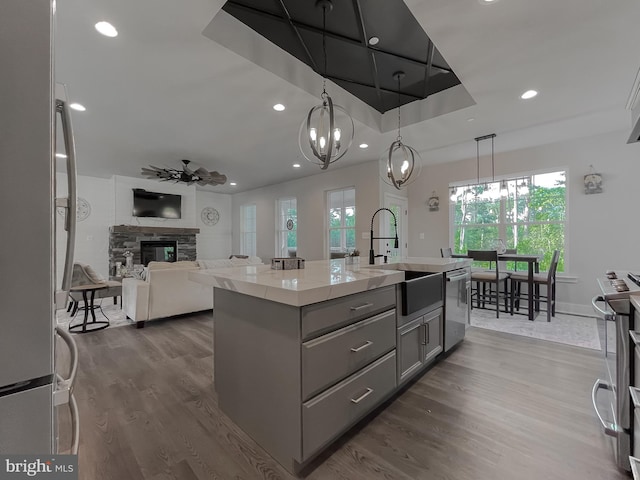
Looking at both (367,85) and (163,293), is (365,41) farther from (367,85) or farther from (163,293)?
(163,293)

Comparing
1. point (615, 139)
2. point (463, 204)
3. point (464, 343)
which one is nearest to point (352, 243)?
point (463, 204)

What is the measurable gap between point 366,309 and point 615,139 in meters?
5.10

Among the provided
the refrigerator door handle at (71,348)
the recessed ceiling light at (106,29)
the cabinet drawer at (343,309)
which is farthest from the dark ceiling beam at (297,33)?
the refrigerator door handle at (71,348)

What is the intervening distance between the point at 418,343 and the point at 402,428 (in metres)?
0.65

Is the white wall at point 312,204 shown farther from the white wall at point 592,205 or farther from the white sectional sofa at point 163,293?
the white sectional sofa at point 163,293

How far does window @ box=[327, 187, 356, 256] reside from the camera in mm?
6125

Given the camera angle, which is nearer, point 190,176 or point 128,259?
point 190,176

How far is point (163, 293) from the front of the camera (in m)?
3.84

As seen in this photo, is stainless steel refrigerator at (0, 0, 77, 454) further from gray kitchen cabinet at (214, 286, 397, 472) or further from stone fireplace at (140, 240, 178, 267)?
stone fireplace at (140, 240, 178, 267)

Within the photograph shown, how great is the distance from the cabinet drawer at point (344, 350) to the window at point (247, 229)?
7.27 metres

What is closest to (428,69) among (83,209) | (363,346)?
(363,346)

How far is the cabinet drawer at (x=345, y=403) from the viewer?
135cm

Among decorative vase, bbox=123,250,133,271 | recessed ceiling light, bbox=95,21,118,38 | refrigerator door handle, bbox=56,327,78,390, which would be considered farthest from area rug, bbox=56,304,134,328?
refrigerator door handle, bbox=56,327,78,390

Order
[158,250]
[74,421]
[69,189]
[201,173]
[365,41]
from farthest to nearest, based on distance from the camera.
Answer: [158,250] < [201,173] < [365,41] < [74,421] < [69,189]
